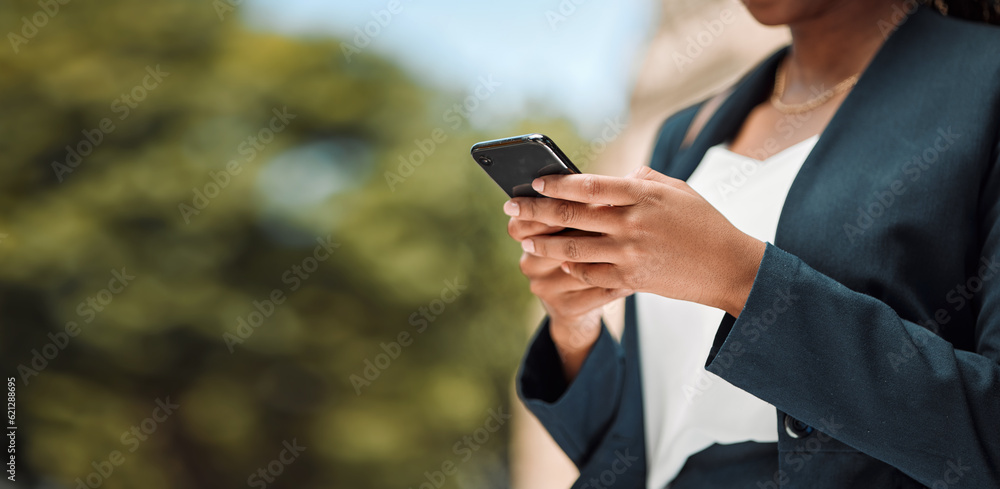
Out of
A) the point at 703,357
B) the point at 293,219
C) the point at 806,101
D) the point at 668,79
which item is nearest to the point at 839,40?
the point at 806,101

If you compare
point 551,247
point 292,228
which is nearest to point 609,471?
point 551,247

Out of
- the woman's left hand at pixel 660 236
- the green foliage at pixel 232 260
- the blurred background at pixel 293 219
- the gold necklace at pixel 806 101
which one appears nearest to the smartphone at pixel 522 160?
the woman's left hand at pixel 660 236

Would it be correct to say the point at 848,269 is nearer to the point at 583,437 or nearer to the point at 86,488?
the point at 583,437

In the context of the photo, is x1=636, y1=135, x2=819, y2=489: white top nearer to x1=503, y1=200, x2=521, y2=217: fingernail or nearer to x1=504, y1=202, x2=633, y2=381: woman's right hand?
x1=504, y1=202, x2=633, y2=381: woman's right hand

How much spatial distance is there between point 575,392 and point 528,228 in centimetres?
23

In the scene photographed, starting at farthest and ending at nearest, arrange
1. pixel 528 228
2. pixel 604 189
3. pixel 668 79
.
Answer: pixel 668 79, pixel 528 228, pixel 604 189

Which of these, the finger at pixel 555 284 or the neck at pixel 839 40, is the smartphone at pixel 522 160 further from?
the neck at pixel 839 40

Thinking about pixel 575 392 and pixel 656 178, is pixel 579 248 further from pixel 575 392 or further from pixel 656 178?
pixel 575 392

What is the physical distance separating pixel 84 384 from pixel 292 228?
60 centimetres

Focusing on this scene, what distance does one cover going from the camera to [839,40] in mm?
726

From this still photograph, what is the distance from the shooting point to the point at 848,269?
0.55m

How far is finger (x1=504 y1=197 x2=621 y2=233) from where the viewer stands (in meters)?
0.49

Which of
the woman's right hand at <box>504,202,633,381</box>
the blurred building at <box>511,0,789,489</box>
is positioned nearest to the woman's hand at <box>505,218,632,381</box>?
the woman's right hand at <box>504,202,633,381</box>

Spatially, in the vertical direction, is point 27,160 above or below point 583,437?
above
